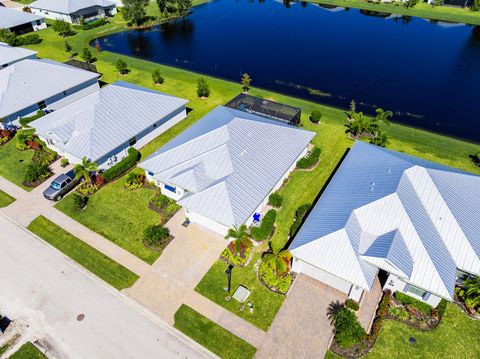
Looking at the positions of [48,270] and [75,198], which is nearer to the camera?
[48,270]

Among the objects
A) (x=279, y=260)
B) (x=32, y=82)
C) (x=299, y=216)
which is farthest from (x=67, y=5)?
(x=279, y=260)

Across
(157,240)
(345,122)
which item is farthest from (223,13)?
(157,240)

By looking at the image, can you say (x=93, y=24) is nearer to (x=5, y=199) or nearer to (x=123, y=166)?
(x=123, y=166)

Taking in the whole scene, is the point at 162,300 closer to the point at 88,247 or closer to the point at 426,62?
the point at 88,247

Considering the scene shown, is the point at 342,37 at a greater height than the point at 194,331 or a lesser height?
greater

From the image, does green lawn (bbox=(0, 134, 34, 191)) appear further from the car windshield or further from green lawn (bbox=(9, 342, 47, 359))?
green lawn (bbox=(9, 342, 47, 359))

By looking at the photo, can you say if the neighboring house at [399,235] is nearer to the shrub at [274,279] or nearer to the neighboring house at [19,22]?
the shrub at [274,279]
